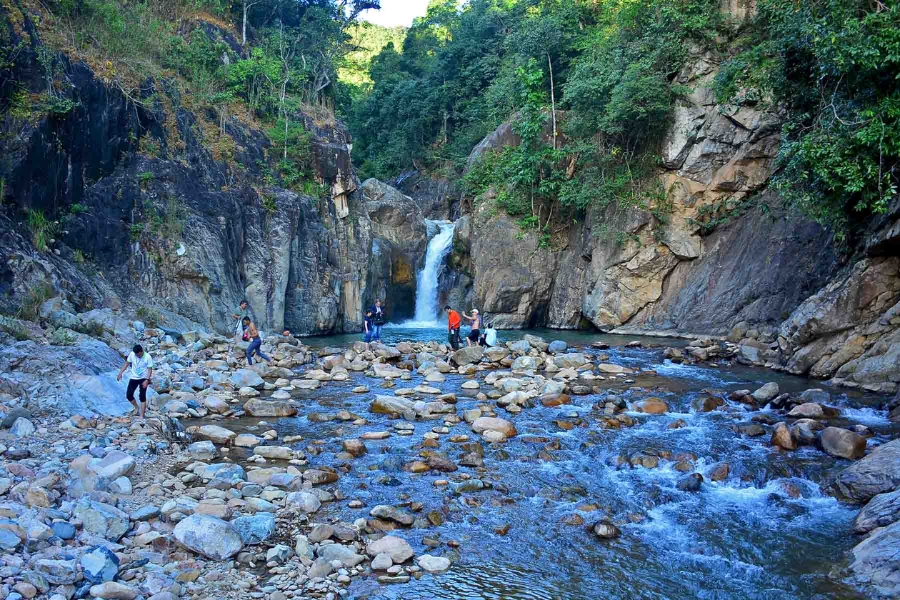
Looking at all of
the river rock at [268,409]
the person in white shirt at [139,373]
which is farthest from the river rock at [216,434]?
the river rock at [268,409]

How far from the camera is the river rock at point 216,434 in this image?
9.66 meters

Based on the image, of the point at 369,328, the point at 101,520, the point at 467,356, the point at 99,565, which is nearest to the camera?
the point at 99,565

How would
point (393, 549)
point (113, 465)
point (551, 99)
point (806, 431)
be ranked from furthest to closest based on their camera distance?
point (551, 99) → point (806, 431) → point (113, 465) → point (393, 549)

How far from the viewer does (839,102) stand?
522 inches

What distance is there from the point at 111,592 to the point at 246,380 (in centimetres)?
951

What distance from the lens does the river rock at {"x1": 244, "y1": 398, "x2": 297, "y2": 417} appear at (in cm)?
1160

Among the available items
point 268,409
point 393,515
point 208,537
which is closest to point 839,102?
point 393,515

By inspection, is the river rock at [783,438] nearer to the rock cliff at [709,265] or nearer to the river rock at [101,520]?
the rock cliff at [709,265]

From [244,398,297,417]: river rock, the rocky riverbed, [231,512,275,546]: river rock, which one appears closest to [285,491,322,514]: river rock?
the rocky riverbed

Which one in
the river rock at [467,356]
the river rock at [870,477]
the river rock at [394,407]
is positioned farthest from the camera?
the river rock at [467,356]

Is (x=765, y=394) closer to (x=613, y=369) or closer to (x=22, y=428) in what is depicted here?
(x=613, y=369)

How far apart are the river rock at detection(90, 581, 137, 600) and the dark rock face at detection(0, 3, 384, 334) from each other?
1034 cm

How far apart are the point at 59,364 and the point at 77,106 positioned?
35.7 ft

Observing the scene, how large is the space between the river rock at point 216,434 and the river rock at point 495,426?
415 centimetres
